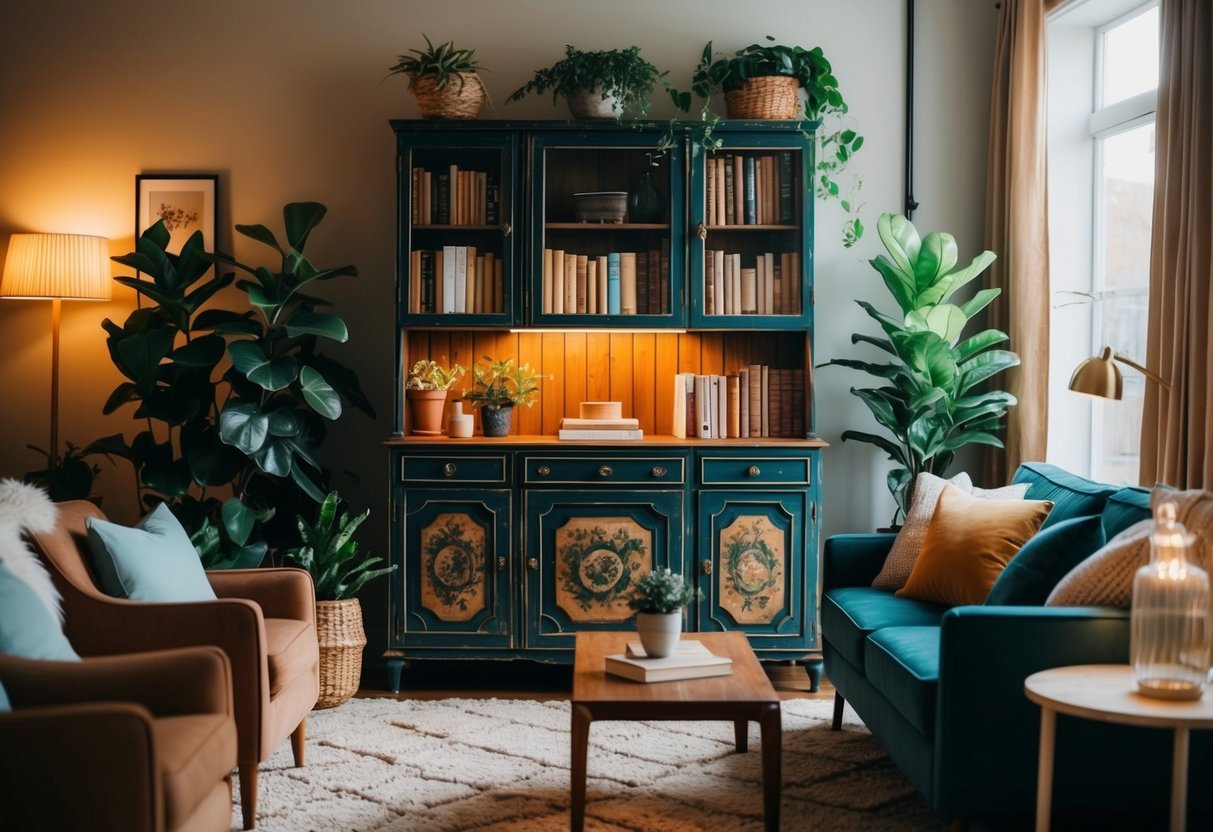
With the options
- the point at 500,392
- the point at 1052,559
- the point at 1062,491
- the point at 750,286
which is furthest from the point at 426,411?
the point at 1052,559

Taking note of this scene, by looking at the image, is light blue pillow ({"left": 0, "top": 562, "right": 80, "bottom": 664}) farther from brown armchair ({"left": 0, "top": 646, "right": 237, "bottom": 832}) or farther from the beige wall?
the beige wall

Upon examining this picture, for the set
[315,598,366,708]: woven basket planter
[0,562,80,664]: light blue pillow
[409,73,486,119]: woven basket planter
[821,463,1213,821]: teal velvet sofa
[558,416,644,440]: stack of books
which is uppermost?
[409,73,486,119]: woven basket planter

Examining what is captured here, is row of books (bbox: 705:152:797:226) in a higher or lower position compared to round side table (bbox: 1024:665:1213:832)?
higher

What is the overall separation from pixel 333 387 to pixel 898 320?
236cm

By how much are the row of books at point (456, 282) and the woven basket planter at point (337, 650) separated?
1.18m

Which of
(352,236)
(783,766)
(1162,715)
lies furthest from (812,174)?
(1162,715)

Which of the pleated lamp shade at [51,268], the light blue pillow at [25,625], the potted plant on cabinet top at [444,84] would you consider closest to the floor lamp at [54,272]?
the pleated lamp shade at [51,268]

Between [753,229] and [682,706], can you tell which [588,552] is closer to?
[753,229]

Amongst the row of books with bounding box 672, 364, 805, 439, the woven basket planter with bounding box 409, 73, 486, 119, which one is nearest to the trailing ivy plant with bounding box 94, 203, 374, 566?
the woven basket planter with bounding box 409, 73, 486, 119

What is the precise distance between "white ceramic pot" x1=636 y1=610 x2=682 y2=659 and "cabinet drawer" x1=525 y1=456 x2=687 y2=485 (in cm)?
140

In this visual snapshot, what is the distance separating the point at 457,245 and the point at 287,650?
192 centimetres

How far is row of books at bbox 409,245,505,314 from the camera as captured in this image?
4441mm

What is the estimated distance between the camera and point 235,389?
4355 millimetres

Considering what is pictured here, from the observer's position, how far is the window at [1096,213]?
4.25m
